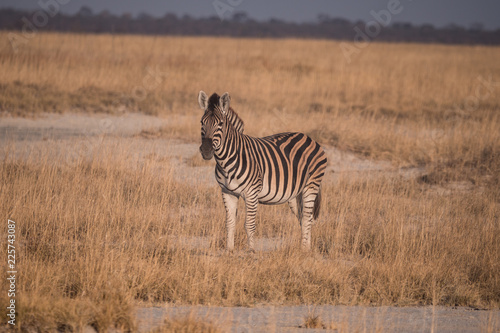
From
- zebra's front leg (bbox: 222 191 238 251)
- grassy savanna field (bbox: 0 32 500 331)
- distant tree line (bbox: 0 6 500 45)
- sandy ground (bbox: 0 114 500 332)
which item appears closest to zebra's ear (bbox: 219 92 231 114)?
zebra's front leg (bbox: 222 191 238 251)

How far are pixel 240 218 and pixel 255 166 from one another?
1.46m

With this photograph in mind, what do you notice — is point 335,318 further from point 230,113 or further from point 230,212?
point 230,113

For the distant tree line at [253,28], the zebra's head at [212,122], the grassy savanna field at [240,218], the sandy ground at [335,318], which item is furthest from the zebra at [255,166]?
the distant tree line at [253,28]

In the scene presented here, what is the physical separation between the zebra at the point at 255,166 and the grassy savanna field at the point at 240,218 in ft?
1.15

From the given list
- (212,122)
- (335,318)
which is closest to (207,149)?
(212,122)

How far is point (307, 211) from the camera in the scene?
609 cm

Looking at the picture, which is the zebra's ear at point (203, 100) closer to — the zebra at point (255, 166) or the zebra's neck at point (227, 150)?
the zebra at point (255, 166)

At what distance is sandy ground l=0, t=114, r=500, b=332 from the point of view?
426 centimetres

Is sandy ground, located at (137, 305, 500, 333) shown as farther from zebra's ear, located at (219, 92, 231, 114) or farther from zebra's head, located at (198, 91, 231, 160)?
zebra's ear, located at (219, 92, 231, 114)

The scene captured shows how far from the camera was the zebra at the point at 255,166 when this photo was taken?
509 centimetres

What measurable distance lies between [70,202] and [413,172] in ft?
18.8

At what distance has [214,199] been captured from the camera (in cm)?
765

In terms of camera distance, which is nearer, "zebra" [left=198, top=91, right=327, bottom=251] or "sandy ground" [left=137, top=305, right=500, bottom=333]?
"sandy ground" [left=137, top=305, right=500, bottom=333]

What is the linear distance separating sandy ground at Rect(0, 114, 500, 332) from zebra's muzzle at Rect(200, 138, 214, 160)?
4.04 feet
